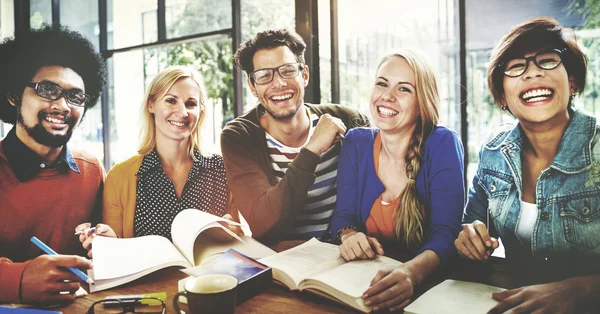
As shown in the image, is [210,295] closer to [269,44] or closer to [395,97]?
[395,97]

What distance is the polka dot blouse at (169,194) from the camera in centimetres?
156

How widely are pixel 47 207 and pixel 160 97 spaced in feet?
1.74

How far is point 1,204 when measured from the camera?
136cm

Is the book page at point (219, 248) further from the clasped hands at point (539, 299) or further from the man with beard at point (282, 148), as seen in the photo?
the clasped hands at point (539, 299)

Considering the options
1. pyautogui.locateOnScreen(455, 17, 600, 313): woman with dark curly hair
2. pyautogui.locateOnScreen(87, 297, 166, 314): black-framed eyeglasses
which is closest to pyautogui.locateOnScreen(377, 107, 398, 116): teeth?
pyautogui.locateOnScreen(455, 17, 600, 313): woman with dark curly hair

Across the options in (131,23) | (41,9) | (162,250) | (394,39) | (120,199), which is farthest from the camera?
(131,23)

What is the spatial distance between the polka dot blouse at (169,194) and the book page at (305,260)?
48 centimetres

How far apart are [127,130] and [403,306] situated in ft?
5.01

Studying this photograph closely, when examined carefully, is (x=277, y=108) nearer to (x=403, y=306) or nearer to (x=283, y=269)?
(x=283, y=269)

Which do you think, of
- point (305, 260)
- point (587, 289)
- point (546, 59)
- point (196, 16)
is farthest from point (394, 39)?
point (196, 16)

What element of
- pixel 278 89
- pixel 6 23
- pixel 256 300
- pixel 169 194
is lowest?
pixel 256 300

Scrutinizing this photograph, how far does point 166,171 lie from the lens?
1594mm

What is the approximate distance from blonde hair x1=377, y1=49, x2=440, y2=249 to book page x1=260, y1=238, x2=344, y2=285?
0.24 meters

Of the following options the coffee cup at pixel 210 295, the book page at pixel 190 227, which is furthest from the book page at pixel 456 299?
the book page at pixel 190 227
